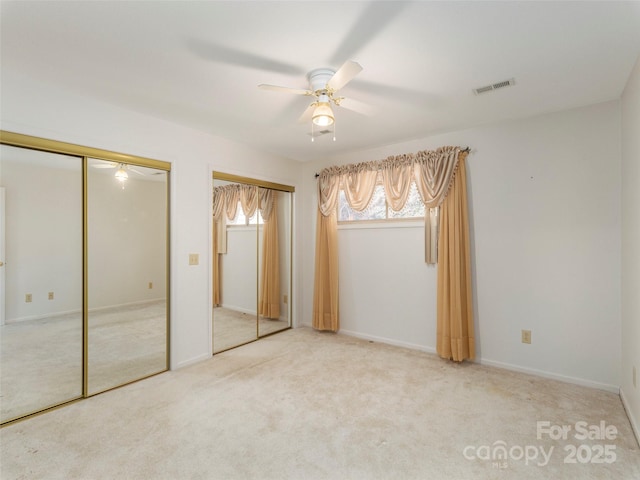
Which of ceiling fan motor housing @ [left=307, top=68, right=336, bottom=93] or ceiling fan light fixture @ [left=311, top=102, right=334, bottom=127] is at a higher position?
ceiling fan motor housing @ [left=307, top=68, right=336, bottom=93]

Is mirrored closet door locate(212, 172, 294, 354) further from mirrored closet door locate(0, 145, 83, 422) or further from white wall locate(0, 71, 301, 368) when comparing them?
mirrored closet door locate(0, 145, 83, 422)

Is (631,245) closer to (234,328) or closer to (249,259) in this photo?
(249,259)

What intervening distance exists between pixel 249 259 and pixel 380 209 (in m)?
1.76

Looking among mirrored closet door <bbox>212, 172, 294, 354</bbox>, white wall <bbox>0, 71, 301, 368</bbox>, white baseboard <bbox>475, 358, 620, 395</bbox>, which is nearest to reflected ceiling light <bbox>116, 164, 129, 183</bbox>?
white wall <bbox>0, 71, 301, 368</bbox>

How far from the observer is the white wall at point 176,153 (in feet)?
7.54

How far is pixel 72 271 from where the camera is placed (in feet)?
8.29

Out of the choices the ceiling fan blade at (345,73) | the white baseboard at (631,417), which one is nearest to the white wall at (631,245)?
the white baseboard at (631,417)

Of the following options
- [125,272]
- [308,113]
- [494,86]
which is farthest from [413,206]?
[125,272]

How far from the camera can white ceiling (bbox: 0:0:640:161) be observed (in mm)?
1582

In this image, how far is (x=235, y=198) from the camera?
377 centimetres

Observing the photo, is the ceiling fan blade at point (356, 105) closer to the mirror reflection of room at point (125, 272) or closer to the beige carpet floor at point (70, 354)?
the mirror reflection of room at point (125, 272)

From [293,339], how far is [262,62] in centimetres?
314

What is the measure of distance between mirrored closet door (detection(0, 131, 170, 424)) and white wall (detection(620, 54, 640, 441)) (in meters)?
3.73

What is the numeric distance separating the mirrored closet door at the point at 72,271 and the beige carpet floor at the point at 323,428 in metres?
0.26
